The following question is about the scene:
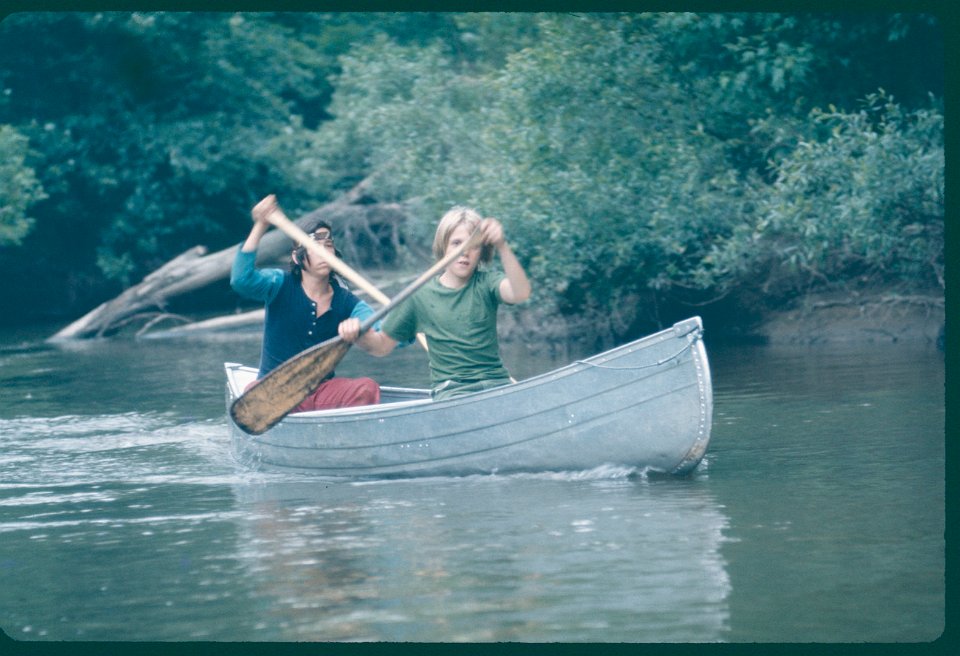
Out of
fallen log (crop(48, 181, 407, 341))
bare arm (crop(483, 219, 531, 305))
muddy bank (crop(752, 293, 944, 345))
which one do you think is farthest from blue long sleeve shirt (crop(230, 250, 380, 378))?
fallen log (crop(48, 181, 407, 341))

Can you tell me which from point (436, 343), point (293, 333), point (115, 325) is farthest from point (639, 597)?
point (115, 325)

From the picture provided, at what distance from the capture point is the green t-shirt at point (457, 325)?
277 inches

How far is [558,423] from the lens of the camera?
7.14 meters

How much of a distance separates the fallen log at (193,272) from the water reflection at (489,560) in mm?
11816

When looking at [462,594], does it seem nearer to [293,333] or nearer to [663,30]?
[293,333]

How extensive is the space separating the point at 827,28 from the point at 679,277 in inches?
119

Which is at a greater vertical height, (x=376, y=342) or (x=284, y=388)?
(x=376, y=342)

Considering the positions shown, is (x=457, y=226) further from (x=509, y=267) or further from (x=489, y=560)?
(x=489, y=560)

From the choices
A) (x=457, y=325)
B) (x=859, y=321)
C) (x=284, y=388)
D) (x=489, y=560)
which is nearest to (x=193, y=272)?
(x=859, y=321)

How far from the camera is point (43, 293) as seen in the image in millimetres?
23656

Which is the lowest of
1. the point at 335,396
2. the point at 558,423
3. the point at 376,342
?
the point at 558,423

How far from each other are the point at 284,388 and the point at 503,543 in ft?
7.36

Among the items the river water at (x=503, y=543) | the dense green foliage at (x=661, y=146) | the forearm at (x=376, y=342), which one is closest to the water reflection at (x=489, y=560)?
the river water at (x=503, y=543)

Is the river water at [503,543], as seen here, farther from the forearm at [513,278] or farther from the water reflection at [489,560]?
the forearm at [513,278]
